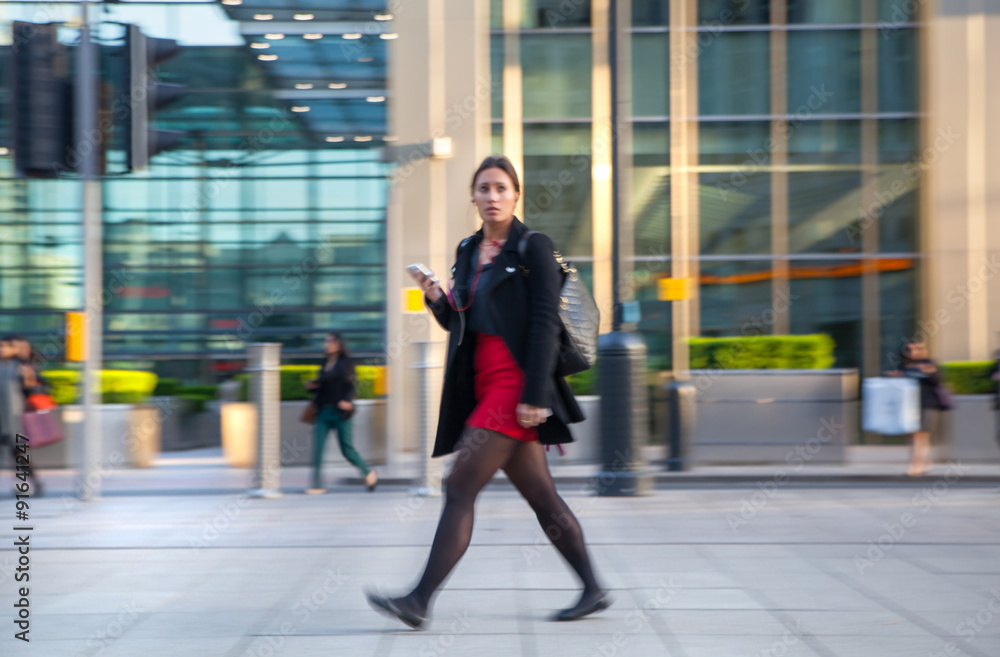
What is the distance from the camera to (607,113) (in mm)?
15266

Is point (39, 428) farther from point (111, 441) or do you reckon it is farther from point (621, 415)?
point (621, 415)

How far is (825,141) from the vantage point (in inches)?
600

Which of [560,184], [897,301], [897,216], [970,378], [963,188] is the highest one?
[560,184]

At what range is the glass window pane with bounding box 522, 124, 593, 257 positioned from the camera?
15102 mm

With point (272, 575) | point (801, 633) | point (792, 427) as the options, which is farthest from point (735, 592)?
point (792, 427)

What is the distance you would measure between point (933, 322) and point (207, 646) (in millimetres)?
12538

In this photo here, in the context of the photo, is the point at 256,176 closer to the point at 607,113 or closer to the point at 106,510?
the point at 607,113

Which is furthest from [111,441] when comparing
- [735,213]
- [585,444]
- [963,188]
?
[963,188]

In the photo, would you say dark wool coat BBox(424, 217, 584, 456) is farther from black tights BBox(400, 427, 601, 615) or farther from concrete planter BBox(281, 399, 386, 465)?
concrete planter BBox(281, 399, 386, 465)

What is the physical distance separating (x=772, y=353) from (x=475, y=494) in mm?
9704

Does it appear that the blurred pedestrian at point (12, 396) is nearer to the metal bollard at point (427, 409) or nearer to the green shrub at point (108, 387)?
the metal bollard at point (427, 409)

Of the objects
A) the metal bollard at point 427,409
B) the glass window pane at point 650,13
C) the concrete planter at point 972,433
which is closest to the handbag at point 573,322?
the metal bollard at point 427,409

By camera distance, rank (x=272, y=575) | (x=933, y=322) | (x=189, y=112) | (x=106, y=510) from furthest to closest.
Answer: (x=189, y=112)
(x=933, y=322)
(x=106, y=510)
(x=272, y=575)

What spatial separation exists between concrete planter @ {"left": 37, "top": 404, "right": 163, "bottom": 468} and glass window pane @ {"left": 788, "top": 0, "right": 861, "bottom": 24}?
990 cm
